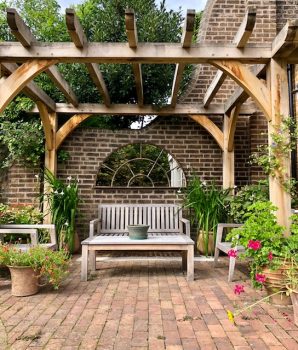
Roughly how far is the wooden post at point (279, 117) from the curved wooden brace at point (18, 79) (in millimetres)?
2425

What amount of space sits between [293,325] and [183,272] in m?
2.11

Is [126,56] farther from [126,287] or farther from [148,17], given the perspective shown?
[148,17]

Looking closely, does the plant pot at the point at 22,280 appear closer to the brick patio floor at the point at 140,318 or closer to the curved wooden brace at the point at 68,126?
the brick patio floor at the point at 140,318

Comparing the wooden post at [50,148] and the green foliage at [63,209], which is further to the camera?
the wooden post at [50,148]

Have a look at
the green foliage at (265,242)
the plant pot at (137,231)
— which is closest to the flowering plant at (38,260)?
the plant pot at (137,231)

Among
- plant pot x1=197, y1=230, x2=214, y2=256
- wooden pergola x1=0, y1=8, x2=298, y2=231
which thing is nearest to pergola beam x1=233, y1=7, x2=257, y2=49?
wooden pergola x1=0, y1=8, x2=298, y2=231

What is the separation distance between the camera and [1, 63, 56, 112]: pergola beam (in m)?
4.13

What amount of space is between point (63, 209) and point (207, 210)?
2416 mm

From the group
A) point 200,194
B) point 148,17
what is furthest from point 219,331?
point 148,17

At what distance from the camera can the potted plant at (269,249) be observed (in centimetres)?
316

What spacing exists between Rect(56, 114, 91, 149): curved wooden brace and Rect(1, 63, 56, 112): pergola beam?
1.15ft

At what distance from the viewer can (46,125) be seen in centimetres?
609

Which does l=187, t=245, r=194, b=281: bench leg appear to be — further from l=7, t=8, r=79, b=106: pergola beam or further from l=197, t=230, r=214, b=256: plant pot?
l=7, t=8, r=79, b=106: pergola beam

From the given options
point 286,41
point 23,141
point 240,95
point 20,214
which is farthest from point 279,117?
point 23,141
